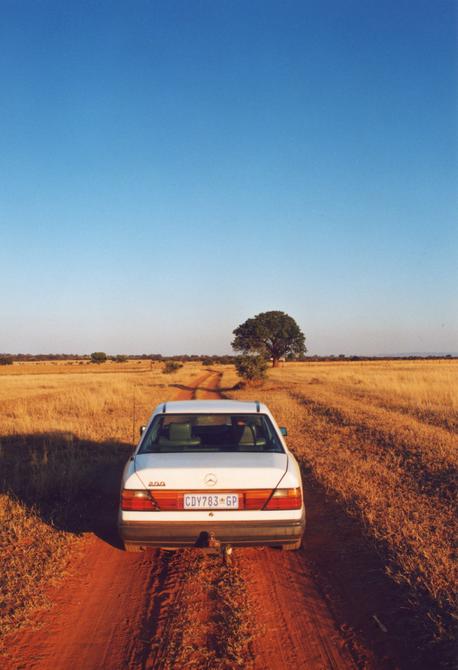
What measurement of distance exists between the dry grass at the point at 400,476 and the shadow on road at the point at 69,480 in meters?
3.00

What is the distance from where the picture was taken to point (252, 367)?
1246 inches

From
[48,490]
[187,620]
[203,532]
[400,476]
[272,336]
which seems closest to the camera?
[187,620]

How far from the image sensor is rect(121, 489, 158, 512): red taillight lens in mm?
4166

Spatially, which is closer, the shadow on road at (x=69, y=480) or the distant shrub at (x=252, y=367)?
the shadow on road at (x=69, y=480)

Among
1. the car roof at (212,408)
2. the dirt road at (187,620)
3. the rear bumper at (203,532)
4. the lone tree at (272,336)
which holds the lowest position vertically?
the dirt road at (187,620)

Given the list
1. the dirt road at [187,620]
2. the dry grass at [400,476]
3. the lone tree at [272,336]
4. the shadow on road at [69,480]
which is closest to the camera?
the dirt road at [187,620]

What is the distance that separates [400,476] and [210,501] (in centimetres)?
466

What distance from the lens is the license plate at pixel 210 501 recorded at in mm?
4152

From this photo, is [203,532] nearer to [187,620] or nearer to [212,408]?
[187,620]

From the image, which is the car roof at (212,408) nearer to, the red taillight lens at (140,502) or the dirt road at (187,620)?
the red taillight lens at (140,502)

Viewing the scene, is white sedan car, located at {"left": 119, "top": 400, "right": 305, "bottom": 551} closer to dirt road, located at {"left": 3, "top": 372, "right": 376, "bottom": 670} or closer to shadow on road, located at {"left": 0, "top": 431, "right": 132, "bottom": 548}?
dirt road, located at {"left": 3, "top": 372, "right": 376, "bottom": 670}

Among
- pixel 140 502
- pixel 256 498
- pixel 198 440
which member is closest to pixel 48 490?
pixel 198 440

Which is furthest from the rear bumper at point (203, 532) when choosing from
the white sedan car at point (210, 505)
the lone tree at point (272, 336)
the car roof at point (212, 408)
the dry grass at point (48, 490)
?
the lone tree at point (272, 336)

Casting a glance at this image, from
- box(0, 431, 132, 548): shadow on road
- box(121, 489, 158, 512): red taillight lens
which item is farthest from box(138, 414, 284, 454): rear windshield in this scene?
box(0, 431, 132, 548): shadow on road
